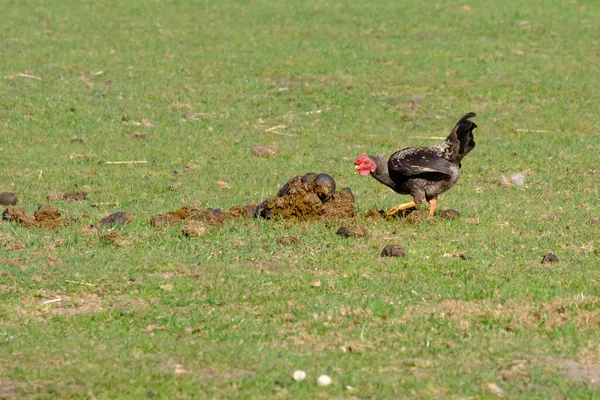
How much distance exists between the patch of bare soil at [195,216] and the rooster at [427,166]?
5.26 feet

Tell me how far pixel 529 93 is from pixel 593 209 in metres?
7.97

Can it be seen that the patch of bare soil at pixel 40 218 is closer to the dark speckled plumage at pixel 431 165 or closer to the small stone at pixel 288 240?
the small stone at pixel 288 240

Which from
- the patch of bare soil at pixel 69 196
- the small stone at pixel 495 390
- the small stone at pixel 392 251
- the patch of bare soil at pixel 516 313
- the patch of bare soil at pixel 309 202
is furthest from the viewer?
the patch of bare soil at pixel 69 196

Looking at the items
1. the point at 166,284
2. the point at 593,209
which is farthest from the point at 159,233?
the point at 593,209

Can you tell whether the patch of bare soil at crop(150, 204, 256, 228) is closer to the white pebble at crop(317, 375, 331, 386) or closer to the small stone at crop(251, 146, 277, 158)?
the white pebble at crop(317, 375, 331, 386)

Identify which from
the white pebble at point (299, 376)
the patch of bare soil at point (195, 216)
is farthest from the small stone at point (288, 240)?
the white pebble at point (299, 376)

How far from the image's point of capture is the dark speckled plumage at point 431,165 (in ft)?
36.6

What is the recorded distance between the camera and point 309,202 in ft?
35.1

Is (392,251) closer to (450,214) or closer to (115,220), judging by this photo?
(450,214)

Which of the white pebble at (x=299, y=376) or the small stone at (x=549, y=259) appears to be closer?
the white pebble at (x=299, y=376)

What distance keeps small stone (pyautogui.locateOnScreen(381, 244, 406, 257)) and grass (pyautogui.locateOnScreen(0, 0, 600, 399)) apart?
202 mm

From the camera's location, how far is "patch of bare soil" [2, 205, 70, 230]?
10.4 m

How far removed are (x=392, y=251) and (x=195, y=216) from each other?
7.77 ft

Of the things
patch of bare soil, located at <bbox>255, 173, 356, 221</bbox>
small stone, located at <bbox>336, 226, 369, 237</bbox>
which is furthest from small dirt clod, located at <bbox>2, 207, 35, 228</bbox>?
small stone, located at <bbox>336, 226, 369, 237</bbox>
